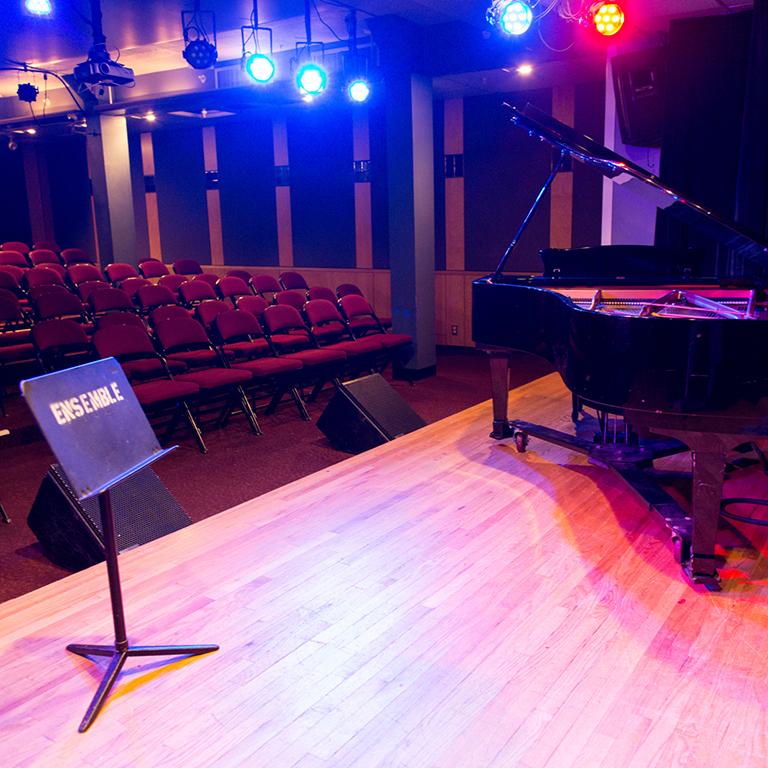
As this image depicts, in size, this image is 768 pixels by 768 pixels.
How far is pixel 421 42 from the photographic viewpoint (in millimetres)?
6680

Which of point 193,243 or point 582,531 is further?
point 193,243

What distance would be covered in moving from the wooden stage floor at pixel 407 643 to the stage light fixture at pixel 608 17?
3.76 m

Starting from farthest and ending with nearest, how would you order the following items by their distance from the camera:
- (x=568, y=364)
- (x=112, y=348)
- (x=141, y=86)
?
(x=141, y=86)
(x=112, y=348)
(x=568, y=364)

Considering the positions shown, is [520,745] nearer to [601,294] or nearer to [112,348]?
[601,294]

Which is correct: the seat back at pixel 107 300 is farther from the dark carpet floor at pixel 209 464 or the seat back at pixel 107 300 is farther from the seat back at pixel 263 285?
the seat back at pixel 263 285

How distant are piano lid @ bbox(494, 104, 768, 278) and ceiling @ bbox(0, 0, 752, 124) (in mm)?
2603

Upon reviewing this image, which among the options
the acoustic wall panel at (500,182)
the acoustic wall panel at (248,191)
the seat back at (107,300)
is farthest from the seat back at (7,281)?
the acoustic wall panel at (500,182)

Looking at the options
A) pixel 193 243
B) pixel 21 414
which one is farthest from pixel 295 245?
pixel 21 414

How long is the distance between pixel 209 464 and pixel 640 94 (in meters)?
4.63

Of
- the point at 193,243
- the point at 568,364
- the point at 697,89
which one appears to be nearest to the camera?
the point at 568,364

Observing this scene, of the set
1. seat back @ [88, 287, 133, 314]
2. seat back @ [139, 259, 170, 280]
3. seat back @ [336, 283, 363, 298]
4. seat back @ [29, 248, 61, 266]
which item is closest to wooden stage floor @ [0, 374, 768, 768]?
seat back @ [88, 287, 133, 314]

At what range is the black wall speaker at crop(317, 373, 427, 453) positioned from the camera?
177 inches

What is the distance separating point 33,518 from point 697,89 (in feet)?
18.2

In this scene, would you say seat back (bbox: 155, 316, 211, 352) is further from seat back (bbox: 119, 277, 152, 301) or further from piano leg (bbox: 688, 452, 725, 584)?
piano leg (bbox: 688, 452, 725, 584)
